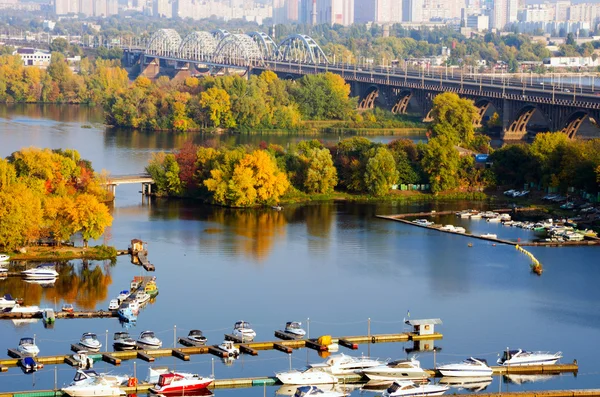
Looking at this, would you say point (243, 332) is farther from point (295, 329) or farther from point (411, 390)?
point (411, 390)

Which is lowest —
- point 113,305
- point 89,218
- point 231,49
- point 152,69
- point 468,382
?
point 468,382

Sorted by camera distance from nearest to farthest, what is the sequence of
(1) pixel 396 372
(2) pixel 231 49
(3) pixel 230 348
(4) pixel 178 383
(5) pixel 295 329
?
(4) pixel 178 383 → (1) pixel 396 372 → (3) pixel 230 348 → (5) pixel 295 329 → (2) pixel 231 49

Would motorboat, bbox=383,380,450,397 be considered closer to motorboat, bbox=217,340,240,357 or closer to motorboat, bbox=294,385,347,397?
motorboat, bbox=294,385,347,397

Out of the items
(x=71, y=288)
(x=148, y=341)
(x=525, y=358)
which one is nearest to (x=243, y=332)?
(x=148, y=341)

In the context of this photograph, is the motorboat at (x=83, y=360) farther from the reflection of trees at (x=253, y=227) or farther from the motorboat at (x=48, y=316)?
the reflection of trees at (x=253, y=227)

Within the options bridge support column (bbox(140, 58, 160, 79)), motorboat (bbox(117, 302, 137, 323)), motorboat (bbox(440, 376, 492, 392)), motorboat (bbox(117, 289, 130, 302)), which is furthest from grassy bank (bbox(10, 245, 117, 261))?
bridge support column (bbox(140, 58, 160, 79))

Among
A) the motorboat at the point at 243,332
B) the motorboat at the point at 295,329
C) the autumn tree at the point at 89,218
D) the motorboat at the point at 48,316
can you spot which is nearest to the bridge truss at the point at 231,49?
the autumn tree at the point at 89,218

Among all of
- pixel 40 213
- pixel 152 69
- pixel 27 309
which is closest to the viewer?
pixel 27 309

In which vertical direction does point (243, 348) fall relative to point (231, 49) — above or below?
below
